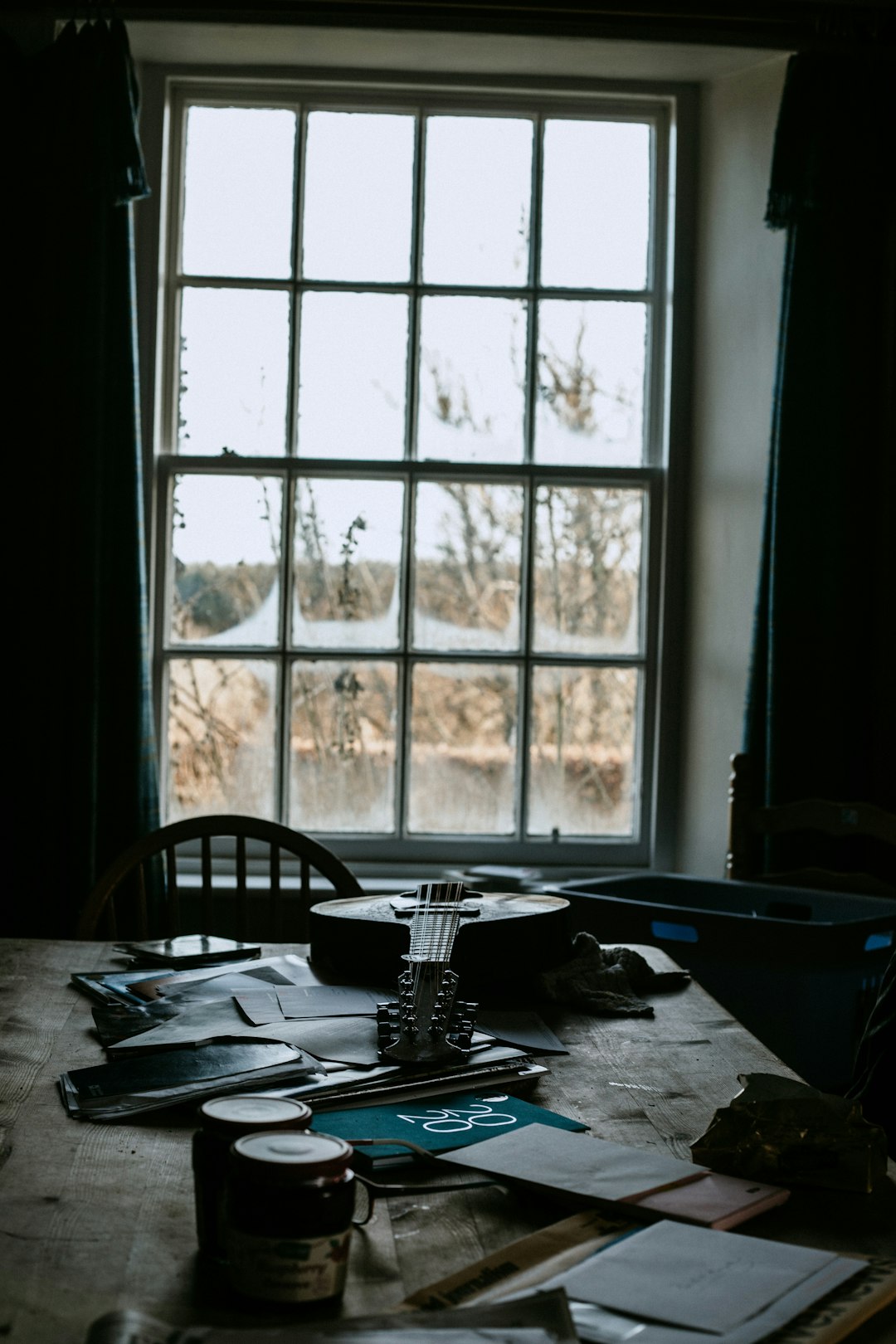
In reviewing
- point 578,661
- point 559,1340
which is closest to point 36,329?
point 578,661

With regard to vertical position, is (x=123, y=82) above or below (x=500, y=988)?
above

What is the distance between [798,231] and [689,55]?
588 millimetres

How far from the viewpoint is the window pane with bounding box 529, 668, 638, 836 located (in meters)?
3.00

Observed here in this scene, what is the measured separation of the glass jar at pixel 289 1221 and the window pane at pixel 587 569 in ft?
7.76

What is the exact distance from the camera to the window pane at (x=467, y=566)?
2.99 metres

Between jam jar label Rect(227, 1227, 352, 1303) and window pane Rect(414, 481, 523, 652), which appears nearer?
jam jar label Rect(227, 1227, 352, 1303)

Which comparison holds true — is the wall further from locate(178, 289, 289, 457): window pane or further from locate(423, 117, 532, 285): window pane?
locate(178, 289, 289, 457): window pane

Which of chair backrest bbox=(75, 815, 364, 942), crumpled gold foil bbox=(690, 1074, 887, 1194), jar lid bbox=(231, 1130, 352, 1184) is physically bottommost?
chair backrest bbox=(75, 815, 364, 942)

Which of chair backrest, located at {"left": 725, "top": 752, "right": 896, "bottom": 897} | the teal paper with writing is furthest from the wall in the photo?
the teal paper with writing

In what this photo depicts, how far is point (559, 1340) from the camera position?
62 centimetres

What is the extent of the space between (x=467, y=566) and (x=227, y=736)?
70 cm

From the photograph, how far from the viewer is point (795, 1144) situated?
885 mm

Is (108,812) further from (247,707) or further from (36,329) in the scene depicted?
(36,329)

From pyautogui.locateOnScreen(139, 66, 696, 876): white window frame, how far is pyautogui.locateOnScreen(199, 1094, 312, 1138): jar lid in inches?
85.2
